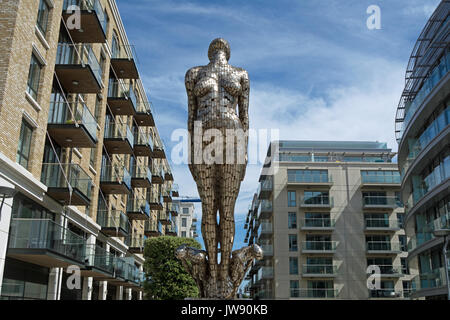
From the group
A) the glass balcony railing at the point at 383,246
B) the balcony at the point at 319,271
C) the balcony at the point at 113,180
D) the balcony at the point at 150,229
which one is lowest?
the balcony at the point at 319,271

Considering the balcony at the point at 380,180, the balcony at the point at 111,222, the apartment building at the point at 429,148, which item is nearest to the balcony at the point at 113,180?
the balcony at the point at 111,222

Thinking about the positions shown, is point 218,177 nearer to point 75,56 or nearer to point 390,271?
point 75,56

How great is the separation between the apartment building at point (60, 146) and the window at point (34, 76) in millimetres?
38

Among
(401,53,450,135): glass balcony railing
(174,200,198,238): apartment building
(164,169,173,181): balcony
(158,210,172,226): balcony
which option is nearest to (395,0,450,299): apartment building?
(401,53,450,135): glass balcony railing

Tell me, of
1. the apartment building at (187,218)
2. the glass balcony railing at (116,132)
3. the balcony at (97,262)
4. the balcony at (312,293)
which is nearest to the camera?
the balcony at (97,262)

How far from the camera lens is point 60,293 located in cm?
1972

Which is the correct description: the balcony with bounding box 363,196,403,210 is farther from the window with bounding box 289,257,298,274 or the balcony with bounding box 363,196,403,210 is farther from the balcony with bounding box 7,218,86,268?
the balcony with bounding box 7,218,86,268

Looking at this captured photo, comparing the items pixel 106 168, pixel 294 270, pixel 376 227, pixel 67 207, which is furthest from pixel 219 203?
pixel 376 227

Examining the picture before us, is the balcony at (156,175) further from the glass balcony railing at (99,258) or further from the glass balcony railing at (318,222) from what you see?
the glass balcony railing at (99,258)

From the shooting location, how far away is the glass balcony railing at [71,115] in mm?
18281

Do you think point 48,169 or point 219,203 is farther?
point 48,169
